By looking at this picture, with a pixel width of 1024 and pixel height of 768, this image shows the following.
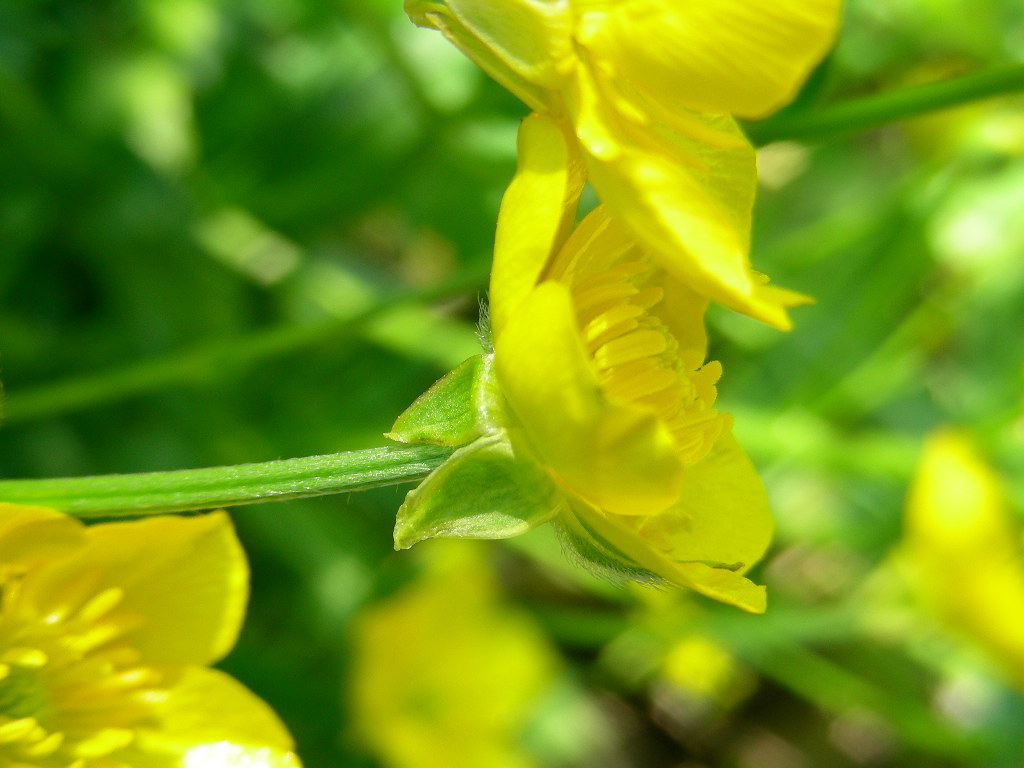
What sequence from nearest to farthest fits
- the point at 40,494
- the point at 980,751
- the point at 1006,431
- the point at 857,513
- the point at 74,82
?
the point at 40,494 < the point at 74,82 < the point at 1006,431 < the point at 980,751 < the point at 857,513

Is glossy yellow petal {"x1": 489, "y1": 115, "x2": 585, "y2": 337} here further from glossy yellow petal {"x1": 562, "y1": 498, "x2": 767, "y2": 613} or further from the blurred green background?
the blurred green background

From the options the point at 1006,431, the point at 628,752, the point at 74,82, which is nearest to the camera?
the point at 74,82

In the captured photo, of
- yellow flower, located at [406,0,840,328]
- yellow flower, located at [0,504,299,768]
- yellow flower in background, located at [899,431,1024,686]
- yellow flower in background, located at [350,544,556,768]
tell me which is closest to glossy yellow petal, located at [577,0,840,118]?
yellow flower, located at [406,0,840,328]

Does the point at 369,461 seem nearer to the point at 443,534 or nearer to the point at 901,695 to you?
the point at 443,534

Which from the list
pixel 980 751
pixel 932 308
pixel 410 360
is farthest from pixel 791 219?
pixel 980 751

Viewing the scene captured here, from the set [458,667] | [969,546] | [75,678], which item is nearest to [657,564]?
[75,678]
